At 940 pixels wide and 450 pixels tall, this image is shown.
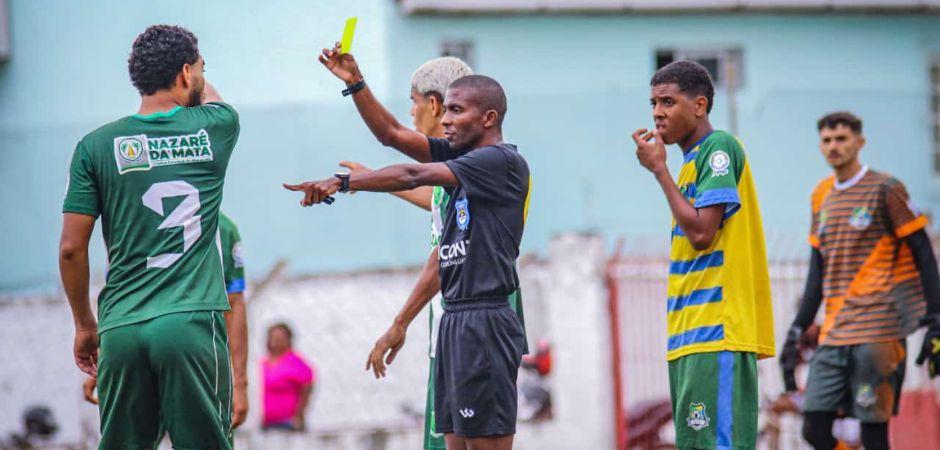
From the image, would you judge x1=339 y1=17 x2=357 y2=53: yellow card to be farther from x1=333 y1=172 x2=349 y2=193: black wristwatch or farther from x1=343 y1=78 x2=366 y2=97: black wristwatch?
x1=333 y1=172 x2=349 y2=193: black wristwatch

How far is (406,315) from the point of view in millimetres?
6098

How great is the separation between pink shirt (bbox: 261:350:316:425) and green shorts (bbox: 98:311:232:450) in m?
7.16

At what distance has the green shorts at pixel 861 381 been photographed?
745 cm

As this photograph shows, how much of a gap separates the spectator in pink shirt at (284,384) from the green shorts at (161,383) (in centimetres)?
714

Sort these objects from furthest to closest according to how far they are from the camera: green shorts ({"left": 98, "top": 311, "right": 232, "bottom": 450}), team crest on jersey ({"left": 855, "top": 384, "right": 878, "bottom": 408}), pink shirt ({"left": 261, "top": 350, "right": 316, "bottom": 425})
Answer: pink shirt ({"left": 261, "top": 350, "right": 316, "bottom": 425}), team crest on jersey ({"left": 855, "top": 384, "right": 878, "bottom": 408}), green shorts ({"left": 98, "top": 311, "right": 232, "bottom": 450})

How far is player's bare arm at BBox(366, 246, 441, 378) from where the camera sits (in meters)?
6.04

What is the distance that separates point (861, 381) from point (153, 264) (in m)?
4.00

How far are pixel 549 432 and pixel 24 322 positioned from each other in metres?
5.27

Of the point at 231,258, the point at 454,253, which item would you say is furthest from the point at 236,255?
the point at 454,253

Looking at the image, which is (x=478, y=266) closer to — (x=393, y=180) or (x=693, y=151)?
(x=393, y=180)

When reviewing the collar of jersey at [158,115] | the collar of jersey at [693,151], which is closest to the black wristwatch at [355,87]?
the collar of jersey at [158,115]

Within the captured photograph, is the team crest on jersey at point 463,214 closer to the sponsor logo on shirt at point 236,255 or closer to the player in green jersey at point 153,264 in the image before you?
the player in green jersey at point 153,264

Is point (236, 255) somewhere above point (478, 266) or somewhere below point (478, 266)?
above

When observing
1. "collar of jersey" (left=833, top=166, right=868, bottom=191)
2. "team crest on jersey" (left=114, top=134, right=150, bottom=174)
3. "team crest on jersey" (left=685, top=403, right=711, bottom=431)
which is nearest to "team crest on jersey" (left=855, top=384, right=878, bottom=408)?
"collar of jersey" (left=833, top=166, right=868, bottom=191)
